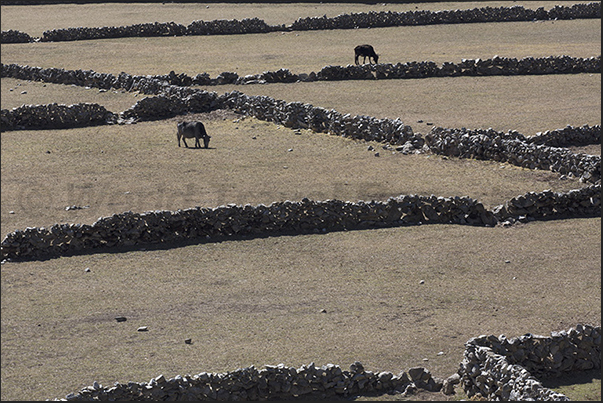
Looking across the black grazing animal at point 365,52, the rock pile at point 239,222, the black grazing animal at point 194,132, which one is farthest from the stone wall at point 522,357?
the black grazing animal at point 365,52

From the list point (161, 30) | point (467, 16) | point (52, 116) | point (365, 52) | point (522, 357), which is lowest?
point (522, 357)

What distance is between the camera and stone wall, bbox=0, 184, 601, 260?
19953 mm

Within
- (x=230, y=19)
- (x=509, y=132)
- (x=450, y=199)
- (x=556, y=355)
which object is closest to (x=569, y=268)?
(x=450, y=199)

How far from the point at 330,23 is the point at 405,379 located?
4039cm

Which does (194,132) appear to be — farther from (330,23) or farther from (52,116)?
(330,23)

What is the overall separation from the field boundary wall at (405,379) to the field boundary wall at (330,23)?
39300 mm

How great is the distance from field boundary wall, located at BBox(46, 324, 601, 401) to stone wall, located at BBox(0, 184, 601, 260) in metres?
7.81

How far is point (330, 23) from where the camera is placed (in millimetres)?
51594

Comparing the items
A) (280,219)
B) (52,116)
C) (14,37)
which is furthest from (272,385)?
(14,37)

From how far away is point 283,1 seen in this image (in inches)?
2485

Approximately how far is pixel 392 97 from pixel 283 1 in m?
30.7

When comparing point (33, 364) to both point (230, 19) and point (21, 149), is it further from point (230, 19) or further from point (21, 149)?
point (230, 19)

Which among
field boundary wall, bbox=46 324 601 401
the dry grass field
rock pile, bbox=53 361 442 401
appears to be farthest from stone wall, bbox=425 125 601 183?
rock pile, bbox=53 361 442 401

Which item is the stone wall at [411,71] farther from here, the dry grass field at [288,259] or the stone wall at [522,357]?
the stone wall at [522,357]
